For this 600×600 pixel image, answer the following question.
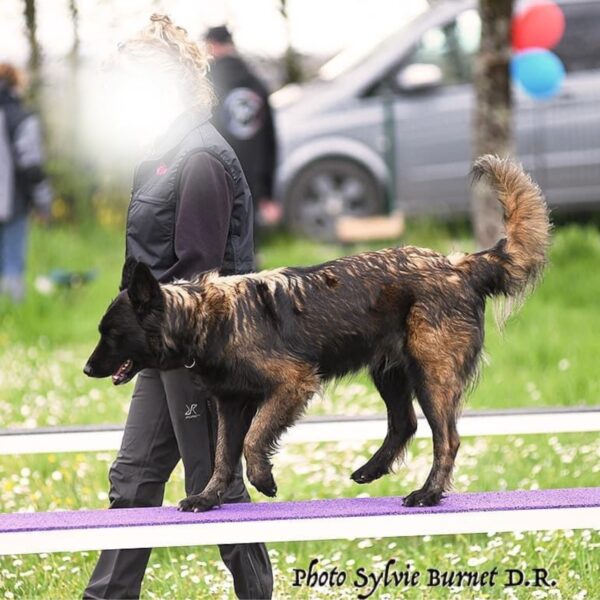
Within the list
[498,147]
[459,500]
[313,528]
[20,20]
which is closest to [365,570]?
[459,500]

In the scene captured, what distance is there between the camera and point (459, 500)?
460cm

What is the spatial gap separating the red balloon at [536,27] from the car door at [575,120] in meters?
0.61

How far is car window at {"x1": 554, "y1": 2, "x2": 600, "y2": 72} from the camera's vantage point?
13.4 m

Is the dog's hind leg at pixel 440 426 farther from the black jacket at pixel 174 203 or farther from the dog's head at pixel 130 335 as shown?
the dog's head at pixel 130 335

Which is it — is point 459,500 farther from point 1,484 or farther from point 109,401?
point 109,401

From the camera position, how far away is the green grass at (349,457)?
5602mm

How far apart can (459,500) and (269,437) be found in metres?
0.73

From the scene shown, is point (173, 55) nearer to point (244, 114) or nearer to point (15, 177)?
point (244, 114)

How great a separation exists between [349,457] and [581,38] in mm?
7449

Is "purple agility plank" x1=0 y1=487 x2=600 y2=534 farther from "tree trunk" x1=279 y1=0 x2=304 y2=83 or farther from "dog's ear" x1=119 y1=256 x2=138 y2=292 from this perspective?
"tree trunk" x1=279 y1=0 x2=304 y2=83

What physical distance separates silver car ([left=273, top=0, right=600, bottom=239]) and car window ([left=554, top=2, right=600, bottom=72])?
1 cm

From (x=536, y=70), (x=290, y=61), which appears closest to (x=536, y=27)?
(x=536, y=70)

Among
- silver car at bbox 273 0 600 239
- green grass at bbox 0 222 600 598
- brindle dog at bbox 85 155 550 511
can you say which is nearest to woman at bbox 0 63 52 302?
green grass at bbox 0 222 600 598

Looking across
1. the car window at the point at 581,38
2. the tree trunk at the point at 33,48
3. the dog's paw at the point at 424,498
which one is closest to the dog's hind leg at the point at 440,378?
the dog's paw at the point at 424,498
